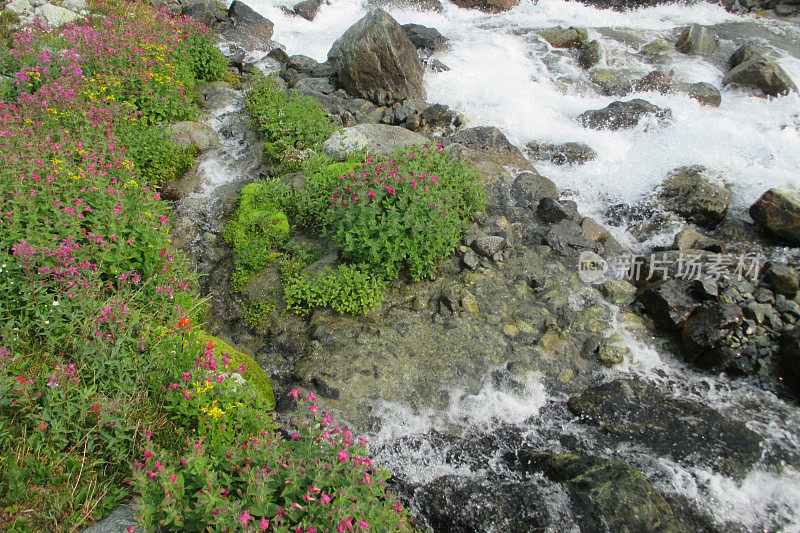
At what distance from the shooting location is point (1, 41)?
1051 cm

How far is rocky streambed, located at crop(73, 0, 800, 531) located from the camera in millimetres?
4867

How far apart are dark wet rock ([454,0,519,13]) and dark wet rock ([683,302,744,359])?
17.1 metres

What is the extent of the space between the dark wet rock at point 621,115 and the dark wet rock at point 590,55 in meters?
3.49

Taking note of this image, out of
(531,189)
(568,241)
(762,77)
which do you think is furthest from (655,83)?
(568,241)

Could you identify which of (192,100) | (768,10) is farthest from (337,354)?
(768,10)

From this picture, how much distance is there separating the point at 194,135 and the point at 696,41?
16.2m

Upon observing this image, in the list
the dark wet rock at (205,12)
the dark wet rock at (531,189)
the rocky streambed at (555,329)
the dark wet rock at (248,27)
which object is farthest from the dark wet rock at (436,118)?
the dark wet rock at (205,12)

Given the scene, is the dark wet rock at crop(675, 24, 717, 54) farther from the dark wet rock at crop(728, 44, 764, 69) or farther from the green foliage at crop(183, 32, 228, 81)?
the green foliage at crop(183, 32, 228, 81)

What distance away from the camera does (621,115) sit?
12242 millimetres

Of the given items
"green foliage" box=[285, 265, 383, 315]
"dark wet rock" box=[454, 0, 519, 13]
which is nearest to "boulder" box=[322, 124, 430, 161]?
"green foliage" box=[285, 265, 383, 315]

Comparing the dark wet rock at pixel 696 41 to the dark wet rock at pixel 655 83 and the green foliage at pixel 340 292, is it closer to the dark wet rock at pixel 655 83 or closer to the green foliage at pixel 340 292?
the dark wet rock at pixel 655 83

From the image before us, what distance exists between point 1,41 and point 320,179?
8248 millimetres

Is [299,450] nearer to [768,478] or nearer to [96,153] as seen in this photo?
[768,478]

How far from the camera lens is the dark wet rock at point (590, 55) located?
15375 millimetres
